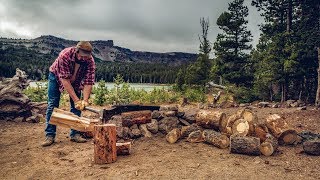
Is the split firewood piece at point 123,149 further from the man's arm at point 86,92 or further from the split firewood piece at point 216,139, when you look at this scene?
the split firewood piece at point 216,139

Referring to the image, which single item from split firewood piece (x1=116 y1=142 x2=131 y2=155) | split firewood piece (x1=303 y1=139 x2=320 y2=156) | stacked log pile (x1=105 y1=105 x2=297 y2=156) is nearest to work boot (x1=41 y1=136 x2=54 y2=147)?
stacked log pile (x1=105 y1=105 x2=297 y2=156)

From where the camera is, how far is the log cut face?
9.52 metres

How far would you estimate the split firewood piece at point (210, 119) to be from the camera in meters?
6.61

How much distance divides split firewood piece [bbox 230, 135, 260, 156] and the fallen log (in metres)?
2.84

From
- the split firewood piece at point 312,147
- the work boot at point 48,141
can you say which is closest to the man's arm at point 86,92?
the work boot at point 48,141

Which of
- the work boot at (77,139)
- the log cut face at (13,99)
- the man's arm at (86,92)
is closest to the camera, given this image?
the man's arm at (86,92)

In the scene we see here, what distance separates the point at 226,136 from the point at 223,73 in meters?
19.5

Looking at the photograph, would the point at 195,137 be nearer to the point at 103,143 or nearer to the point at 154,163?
the point at 154,163

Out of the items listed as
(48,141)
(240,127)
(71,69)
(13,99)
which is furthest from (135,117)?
(13,99)

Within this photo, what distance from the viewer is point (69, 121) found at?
6188 millimetres

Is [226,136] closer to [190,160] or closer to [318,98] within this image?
[190,160]

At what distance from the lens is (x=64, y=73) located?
19.6 feet

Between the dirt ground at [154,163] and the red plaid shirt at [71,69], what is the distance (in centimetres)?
135

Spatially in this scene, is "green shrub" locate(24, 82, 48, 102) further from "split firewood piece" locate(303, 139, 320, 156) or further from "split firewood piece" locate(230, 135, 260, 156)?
"split firewood piece" locate(303, 139, 320, 156)
